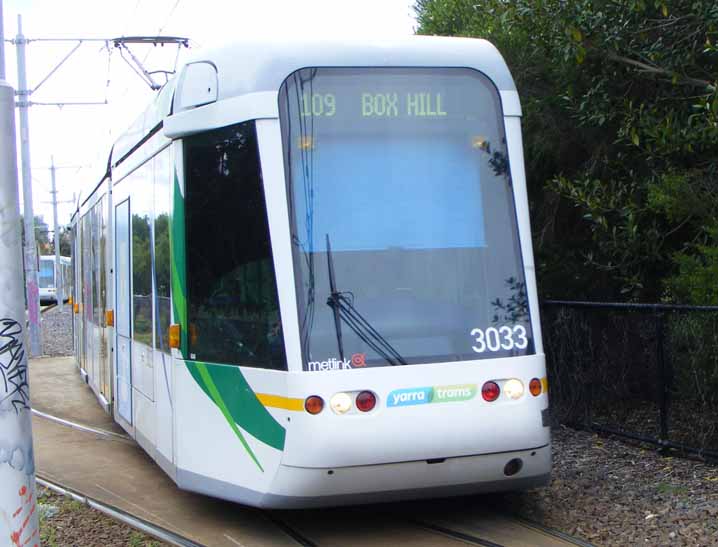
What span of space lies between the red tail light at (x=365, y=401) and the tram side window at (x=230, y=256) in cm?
50

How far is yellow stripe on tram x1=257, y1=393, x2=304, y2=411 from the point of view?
584 cm

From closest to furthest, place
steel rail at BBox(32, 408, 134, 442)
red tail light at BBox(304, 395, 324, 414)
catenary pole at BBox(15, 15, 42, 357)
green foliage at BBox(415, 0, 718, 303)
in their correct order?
red tail light at BBox(304, 395, 324, 414), green foliage at BBox(415, 0, 718, 303), steel rail at BBox(32, 408, 134, 442), catenary pole at BBox(15, 15, 42, 357)

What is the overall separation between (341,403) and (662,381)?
4023mm

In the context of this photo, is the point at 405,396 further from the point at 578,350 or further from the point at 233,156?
the point at 578,350

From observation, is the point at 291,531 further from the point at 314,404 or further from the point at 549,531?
the point at 549,531

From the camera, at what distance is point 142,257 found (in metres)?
8.10

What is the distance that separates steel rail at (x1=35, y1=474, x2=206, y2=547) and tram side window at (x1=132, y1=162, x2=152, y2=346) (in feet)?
4.17

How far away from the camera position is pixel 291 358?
5922 millimetres

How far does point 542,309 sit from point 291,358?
5331 mm

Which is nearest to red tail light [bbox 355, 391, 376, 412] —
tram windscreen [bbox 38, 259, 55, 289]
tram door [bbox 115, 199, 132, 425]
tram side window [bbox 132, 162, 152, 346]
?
tram side window [bbox 132, 162, 152, 346]

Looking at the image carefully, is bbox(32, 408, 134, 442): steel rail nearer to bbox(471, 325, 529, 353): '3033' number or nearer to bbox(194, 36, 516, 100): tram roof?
bbox(194, 36, 516, 100): tram roof

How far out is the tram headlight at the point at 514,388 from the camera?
6.25 metres

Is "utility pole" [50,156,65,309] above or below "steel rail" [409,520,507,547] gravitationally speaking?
above

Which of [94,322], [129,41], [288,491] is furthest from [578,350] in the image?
[129,41]
